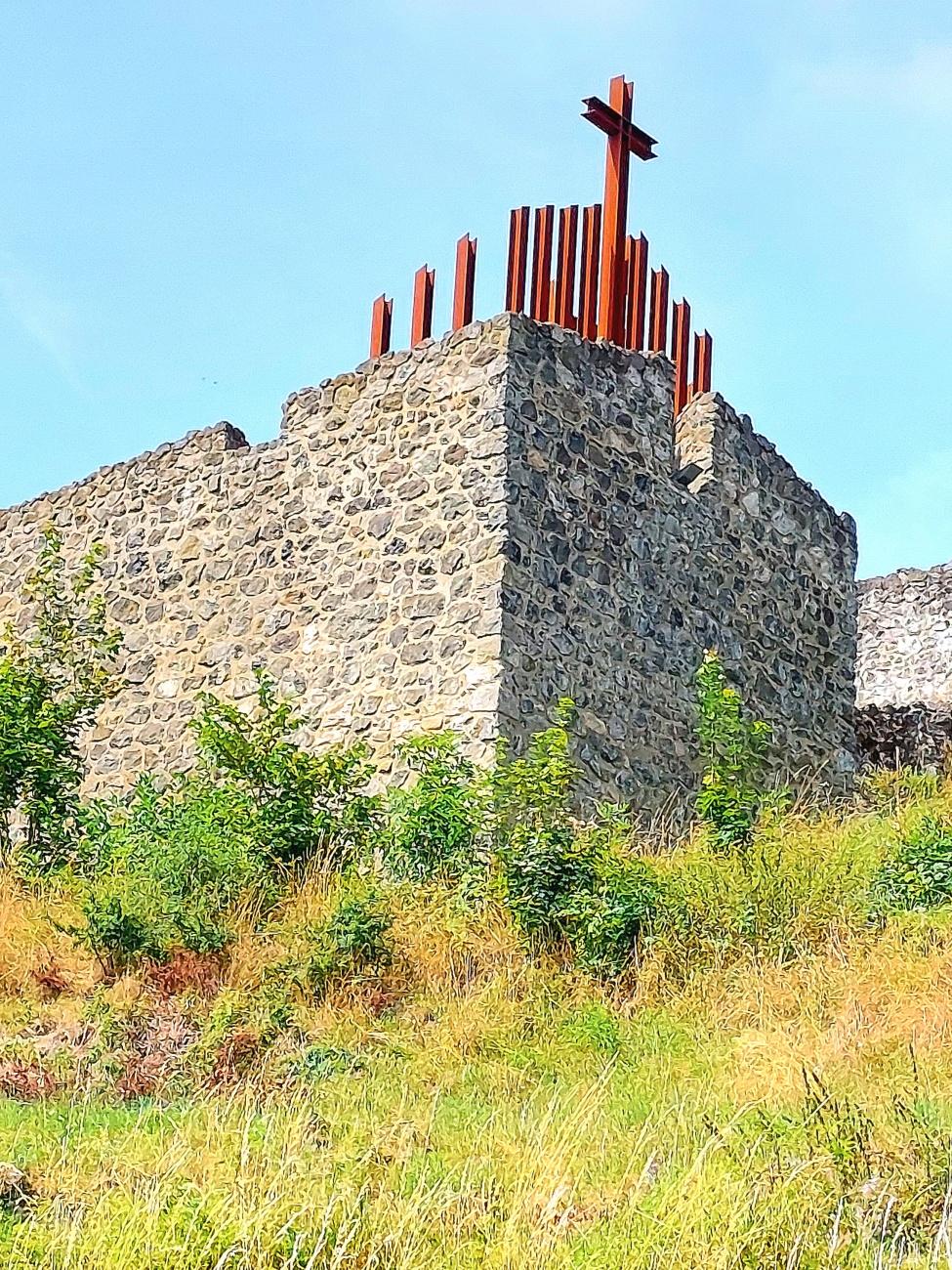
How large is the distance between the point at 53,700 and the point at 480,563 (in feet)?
11.5

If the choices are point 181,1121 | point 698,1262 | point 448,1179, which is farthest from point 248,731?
point 698,1262

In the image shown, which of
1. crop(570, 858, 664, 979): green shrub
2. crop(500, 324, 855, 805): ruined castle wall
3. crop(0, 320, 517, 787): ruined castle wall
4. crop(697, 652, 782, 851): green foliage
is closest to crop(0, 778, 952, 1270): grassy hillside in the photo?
crop(570, 858, 664, 979): green shrub

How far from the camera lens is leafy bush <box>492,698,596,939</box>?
8859 millimetres

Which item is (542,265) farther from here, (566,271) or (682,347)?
(682,347)

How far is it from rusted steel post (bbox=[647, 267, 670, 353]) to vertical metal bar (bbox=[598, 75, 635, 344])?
38 cm

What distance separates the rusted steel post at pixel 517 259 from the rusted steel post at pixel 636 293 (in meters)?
1.05

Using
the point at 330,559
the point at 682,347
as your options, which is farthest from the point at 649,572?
the point at 330,559

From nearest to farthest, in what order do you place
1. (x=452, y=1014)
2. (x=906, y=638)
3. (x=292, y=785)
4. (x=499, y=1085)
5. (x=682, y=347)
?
(x=499, y=1085)
(x=452, y=1014)
(x=292, y=785)
(x=682, y=347)
(x=906, y=638)

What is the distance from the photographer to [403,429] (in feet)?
39.3

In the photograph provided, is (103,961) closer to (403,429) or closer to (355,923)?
(355,923)

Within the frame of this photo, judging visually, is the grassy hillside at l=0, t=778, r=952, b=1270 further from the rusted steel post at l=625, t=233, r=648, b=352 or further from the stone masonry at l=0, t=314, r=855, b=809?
the rusted steel post at l=625, t=233, r=648, b=352

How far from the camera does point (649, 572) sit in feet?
40.8

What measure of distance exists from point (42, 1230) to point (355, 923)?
3.65m

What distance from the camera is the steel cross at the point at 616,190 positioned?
1296 cm
